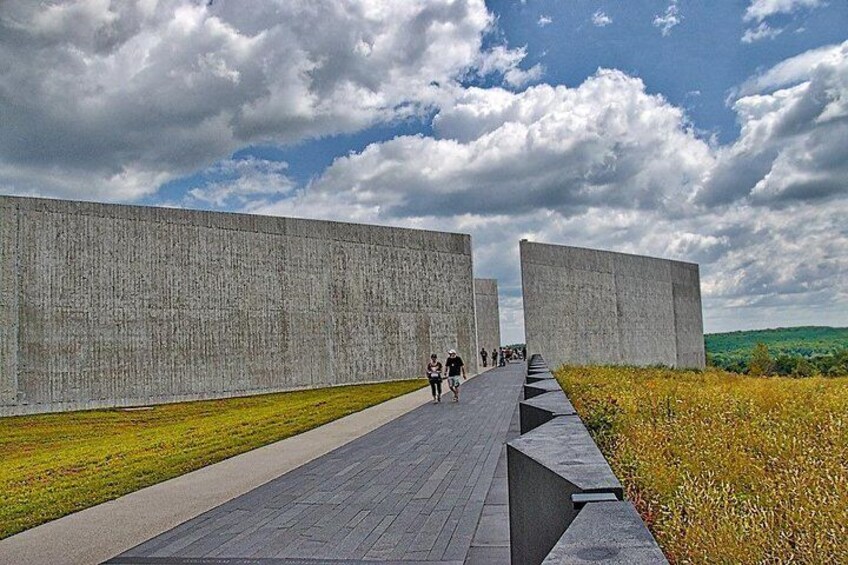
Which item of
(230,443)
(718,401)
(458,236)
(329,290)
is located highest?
(458,236)

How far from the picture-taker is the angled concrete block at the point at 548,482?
2.92 metres

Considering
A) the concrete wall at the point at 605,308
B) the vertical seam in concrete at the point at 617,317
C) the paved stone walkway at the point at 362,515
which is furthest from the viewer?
the vertical seam in concrete at the point at 617,317

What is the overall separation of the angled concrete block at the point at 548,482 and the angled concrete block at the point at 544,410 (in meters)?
0.93

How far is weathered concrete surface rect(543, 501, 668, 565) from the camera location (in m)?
2.07

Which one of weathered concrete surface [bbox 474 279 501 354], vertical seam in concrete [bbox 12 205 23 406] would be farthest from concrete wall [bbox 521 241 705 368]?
vertical seam in concrete [bbox 12 205 23 406]

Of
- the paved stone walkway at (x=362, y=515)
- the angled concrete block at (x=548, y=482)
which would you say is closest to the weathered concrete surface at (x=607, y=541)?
the angled concrete block at (x=548, y=482)

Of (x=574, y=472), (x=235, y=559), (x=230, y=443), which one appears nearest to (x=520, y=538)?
(x=574, y=472)

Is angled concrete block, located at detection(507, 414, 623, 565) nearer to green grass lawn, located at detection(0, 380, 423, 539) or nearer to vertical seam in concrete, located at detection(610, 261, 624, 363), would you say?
green grass lawn, located at detection(0, 380, 423, 539)

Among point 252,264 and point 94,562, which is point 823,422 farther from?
point 252,264

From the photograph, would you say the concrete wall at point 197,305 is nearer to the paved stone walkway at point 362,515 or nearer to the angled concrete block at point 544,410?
the paved stone walkway at point 362,515

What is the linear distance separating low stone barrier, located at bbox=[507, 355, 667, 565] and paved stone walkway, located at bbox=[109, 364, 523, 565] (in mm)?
1445

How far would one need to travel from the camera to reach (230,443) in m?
13.0

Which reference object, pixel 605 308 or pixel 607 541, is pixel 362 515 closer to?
pixel 607 541

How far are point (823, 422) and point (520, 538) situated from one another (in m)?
3.85
